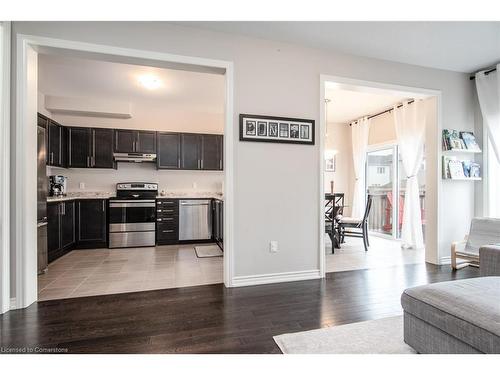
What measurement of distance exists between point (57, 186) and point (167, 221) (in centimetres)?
196

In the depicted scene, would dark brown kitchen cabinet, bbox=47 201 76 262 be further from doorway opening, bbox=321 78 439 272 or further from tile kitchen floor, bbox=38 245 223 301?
doorway opening, bbox=321 78 439 272

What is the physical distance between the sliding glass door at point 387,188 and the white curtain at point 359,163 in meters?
0.26

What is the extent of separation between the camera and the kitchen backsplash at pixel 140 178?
16.4 feet

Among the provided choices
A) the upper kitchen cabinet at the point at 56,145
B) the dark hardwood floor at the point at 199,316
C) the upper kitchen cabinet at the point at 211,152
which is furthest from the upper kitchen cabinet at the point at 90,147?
the dark hardwood floor at the point at 199,316

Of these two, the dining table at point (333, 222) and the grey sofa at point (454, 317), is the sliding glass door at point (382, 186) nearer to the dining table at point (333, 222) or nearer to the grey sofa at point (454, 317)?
the dining table at point (333, 222)

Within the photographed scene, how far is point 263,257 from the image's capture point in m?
2.89

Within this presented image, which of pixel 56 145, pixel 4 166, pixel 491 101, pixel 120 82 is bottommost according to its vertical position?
pixel 4 166

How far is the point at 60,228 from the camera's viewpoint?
3.91 metres

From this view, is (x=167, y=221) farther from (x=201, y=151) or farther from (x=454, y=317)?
(x=454, y=317)

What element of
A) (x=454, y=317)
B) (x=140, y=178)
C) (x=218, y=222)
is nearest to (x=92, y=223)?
(x=140, y=178)

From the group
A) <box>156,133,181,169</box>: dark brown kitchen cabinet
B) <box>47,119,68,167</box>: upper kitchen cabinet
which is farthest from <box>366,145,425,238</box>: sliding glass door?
<box>47,119,68,167</box>: upper kitchen cabinet
